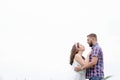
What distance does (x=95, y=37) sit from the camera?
59.6ft

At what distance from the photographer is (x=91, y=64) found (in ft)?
59.2

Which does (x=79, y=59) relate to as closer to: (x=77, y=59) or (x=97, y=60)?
(x=77, y=59)

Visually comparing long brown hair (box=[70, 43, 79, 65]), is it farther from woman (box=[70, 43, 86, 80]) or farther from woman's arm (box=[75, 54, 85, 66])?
woman's arm (box=[75, 54, 85, 66])

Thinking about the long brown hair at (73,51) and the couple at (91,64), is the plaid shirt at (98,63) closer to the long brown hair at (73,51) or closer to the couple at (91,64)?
the couple at (91,64)

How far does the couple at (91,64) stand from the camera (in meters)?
18.1

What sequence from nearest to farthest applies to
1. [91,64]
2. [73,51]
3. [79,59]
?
[91,64] → [79,59] → [73,51]

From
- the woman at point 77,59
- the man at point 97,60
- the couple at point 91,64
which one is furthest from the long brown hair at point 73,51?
the man at point 97,60

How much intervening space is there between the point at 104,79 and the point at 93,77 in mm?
492

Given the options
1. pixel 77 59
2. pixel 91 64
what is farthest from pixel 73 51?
pixel 91 64

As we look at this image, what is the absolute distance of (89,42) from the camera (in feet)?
59.7

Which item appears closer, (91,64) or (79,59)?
(91,64)

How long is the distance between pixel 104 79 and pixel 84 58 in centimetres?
62

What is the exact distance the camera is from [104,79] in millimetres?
18547

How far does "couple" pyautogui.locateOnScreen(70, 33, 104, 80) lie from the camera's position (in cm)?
1808
